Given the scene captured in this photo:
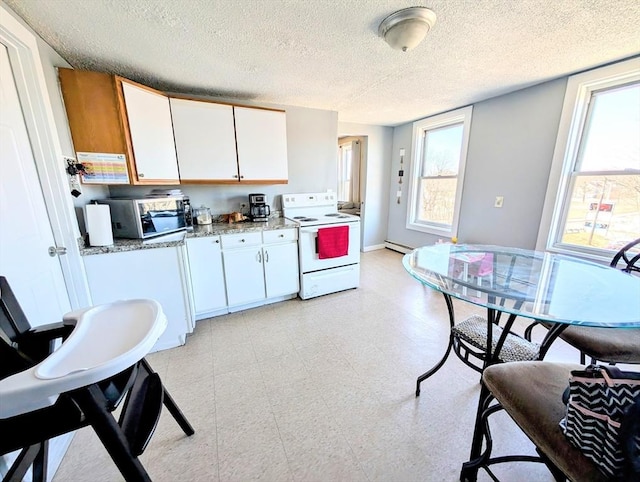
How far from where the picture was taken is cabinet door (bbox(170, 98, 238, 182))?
2.34 metres

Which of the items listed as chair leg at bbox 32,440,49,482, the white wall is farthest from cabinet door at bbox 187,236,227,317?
the white wall

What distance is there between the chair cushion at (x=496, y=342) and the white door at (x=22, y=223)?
2373mm

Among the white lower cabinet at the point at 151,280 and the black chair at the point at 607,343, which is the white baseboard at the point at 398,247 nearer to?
the black chair at the point at 607,343

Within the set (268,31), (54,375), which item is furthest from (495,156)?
(54,375)

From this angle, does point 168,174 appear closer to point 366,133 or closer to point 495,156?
point 366,133

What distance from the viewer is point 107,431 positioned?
31.3 inches

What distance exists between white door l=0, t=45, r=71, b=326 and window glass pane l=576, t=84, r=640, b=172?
4.16 meters

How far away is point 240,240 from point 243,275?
0.36 meters

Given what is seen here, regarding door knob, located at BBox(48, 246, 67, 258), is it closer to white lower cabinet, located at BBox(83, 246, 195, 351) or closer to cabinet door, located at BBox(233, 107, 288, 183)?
white lower cabinet, located at BBox(83, 246, 195, 351)

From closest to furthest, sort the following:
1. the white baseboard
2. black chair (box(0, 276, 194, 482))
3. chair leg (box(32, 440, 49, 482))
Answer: black chair (box(0, 276, 194, 482)) → chair leg (box(32, 440, 49, 482)) → the white baseboard

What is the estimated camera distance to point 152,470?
116 cm

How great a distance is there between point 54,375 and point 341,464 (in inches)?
47.5

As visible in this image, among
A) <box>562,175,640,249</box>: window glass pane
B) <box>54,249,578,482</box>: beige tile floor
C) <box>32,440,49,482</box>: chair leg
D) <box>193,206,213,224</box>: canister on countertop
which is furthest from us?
<box>193,206,213,224</box>: canister on countertop

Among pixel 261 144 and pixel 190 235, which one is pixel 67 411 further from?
pixel 261 144
